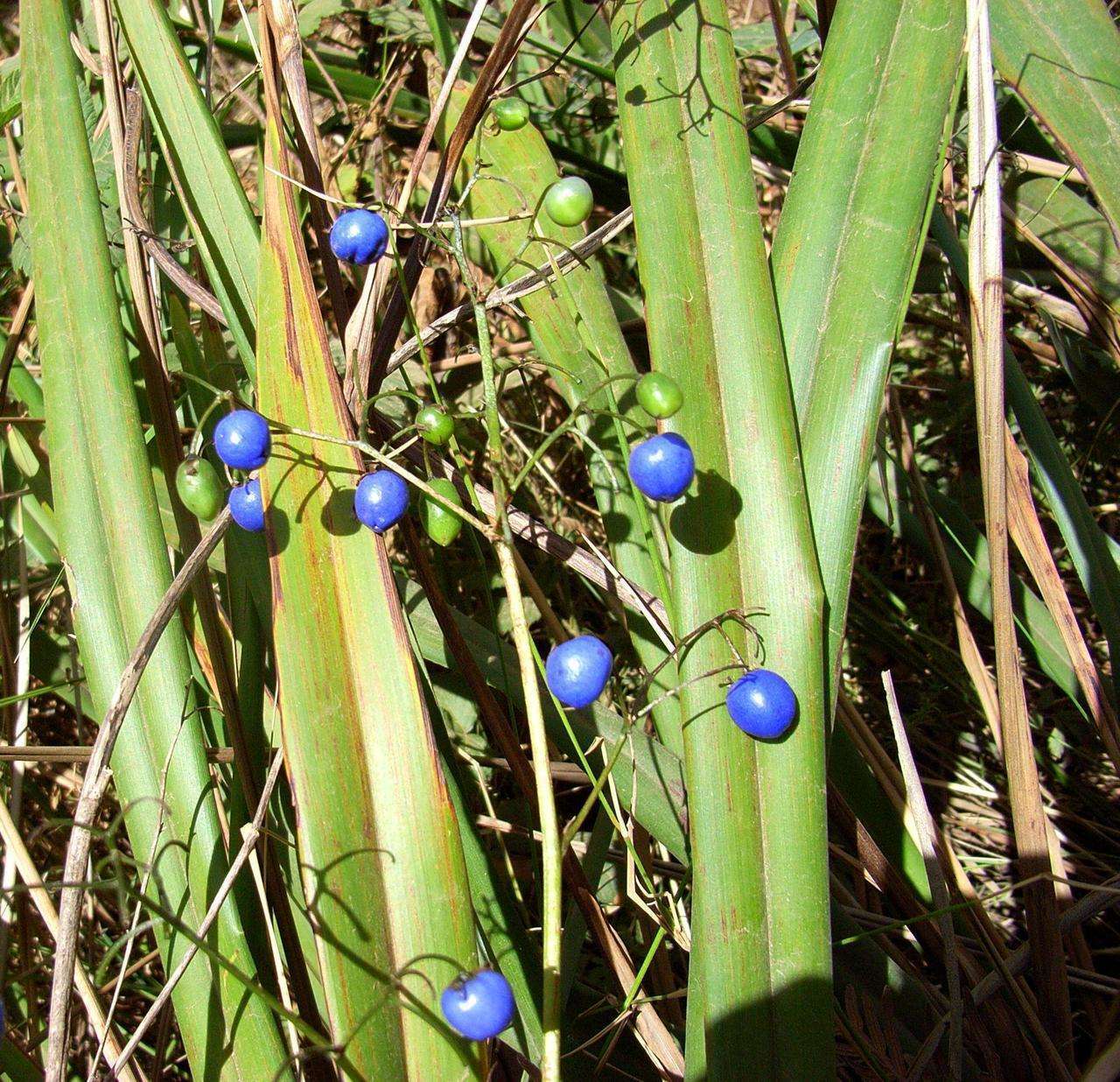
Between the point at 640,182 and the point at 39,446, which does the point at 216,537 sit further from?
the point at 39,446

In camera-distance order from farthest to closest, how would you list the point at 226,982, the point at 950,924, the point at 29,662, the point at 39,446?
the point at 39,446 < the point at 29,662 < the point at 950,924 < the point at 226,982

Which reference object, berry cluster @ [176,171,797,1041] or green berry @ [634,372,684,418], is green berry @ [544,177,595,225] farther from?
green berry @ [634,372,684,418]

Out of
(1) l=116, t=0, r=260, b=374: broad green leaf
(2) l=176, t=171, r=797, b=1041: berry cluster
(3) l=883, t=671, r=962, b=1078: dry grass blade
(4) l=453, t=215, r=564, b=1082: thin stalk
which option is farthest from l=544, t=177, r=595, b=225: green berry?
(3) l=883, t=671, r=962, b=1078: dry grass blade

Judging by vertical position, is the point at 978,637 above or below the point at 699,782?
below

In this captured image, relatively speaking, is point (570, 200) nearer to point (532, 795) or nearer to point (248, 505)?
Result: point (248, 505)

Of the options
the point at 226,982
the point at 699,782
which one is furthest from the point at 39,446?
the point at 699,782

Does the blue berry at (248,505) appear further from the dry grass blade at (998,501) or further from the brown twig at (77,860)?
the dry grass blade at (998,501)

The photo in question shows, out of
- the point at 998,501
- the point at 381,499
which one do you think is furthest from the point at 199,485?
the point at 998,501
